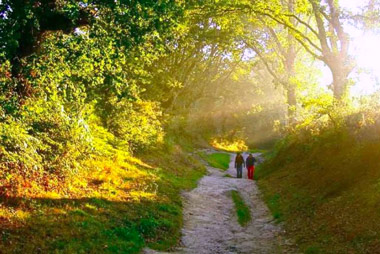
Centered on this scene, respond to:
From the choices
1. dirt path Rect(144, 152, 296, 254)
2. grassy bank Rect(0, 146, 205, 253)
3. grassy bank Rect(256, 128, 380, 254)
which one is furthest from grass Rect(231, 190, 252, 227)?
grassy bank Rect(0, 146, 205, 253)

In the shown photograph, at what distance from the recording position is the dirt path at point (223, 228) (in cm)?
1149

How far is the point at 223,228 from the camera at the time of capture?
1393cm

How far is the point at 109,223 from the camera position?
37.1 ft

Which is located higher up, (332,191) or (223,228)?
(332,191)

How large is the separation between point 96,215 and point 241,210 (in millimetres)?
7391

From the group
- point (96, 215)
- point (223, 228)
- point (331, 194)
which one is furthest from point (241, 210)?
point (96, 215)

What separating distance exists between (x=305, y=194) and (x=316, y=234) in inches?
192

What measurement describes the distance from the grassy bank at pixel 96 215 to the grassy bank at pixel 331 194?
462 cm

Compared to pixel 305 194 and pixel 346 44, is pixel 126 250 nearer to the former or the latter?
pixel 305 194

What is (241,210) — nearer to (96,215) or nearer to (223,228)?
(223,228)

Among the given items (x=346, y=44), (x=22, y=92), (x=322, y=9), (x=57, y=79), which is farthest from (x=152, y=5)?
(x=346, y=44)

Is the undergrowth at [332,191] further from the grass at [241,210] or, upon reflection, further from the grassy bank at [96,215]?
the grassy bank at [96,215]

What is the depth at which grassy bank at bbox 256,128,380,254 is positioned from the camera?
10.3 m

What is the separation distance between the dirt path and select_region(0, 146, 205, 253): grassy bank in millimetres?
607
